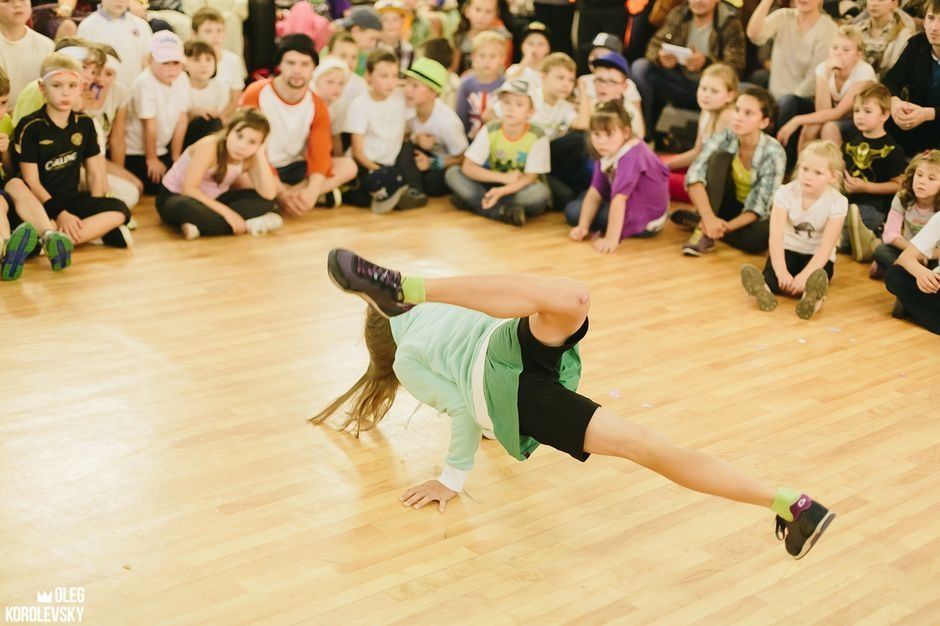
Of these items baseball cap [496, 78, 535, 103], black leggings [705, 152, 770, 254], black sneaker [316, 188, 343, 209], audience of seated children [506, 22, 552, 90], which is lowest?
black sneaker [316, 188, 343, 209]

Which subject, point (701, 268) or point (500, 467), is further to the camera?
point (701, 268)

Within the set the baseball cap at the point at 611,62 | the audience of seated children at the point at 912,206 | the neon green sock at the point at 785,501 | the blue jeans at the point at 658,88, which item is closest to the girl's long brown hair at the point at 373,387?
the neon green sock at the point at 785,501

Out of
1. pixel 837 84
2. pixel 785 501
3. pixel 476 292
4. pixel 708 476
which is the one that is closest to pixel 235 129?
pixel 476 292

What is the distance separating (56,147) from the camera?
4.23 meters

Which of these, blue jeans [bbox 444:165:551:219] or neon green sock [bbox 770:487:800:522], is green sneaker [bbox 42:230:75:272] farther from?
neon green sock [bbox 770:487:800:522]

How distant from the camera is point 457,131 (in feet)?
18.1

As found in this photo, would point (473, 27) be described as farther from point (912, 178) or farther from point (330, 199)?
point (912, 178)

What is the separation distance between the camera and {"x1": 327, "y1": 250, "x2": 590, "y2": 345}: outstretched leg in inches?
87.9

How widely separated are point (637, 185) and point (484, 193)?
76 cm

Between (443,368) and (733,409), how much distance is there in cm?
102

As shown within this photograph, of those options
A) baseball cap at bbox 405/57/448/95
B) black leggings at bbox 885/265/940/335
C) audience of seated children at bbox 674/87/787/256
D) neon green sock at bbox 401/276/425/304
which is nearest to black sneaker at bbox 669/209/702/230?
audience of seated children at bbox 674/87/787/256

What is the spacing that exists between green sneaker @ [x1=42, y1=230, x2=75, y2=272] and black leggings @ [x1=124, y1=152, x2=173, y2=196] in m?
1.10

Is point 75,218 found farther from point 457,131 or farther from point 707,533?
point 707,533

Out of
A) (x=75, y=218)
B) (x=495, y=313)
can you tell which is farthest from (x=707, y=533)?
(x=75, y=218)
